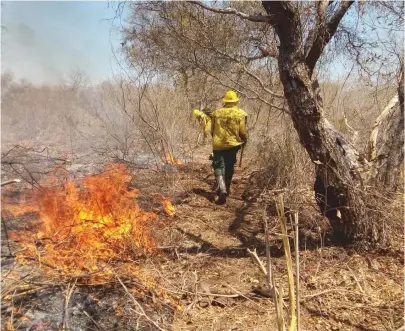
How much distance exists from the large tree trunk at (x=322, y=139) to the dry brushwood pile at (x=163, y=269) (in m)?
0.30

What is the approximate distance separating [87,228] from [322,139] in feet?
9.78

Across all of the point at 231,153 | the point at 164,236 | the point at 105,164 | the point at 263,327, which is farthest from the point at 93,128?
the point at 263,327

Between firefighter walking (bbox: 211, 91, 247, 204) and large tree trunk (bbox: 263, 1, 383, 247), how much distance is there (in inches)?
70.3

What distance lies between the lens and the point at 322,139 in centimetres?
422

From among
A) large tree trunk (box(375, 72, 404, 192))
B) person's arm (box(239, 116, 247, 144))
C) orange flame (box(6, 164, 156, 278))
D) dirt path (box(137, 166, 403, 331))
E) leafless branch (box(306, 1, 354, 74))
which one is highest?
leafless branch (box(306, 1, 354, 74))

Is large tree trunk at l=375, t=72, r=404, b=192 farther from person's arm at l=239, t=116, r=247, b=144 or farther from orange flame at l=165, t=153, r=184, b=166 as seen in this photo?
orange flame at l=165, t=153, r=184, b=166

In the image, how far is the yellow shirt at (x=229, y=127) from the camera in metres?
6.00

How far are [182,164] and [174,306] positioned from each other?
17.6 feet

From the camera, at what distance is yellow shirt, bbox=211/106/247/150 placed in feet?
19.7

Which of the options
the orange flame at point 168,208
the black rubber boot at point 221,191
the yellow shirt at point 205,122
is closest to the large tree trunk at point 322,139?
the black rubber boot at point 221,191

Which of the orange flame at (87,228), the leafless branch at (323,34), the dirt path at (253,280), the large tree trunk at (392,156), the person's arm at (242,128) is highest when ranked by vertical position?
the leafless branch at (323,34)

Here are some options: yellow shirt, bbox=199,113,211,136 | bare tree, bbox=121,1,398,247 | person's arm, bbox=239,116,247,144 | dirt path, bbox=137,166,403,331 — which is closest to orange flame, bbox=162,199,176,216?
dirt path, bbox=137,166,403,331

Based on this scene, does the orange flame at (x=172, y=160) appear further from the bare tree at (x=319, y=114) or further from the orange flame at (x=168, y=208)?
the bare tree at (x=319, y=114)

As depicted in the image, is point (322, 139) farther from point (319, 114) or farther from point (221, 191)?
point (221, 191)
